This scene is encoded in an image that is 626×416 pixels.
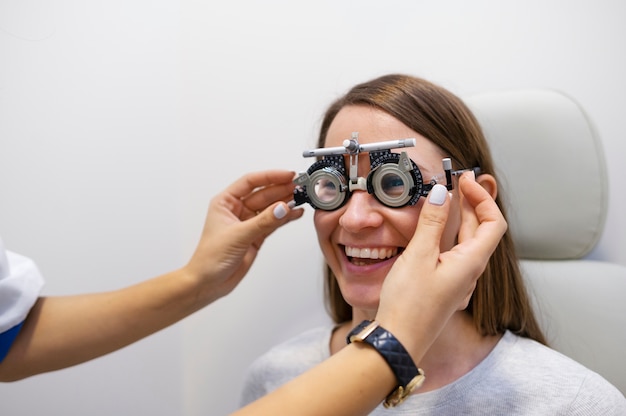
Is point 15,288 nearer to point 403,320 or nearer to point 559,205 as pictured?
point 403,320

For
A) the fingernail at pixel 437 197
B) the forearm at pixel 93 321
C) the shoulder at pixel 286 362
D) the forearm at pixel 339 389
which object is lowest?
the shoulder at pixel 286 362

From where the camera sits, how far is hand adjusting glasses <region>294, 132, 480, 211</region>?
0.99 m

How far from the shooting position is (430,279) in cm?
76

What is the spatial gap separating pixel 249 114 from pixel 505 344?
3.35 feet

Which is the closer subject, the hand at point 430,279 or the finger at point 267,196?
the hand at point 430,279

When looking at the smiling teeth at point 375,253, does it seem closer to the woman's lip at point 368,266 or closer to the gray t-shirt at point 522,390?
the woman's lip at point 368,266

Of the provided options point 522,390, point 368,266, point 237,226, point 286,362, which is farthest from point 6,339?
point 522,390

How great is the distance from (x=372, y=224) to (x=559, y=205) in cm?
62

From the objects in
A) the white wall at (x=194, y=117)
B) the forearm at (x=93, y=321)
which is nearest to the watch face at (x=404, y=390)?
the forearm at (x=93, y=321)

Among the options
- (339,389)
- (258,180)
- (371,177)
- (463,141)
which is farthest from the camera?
(258,180)

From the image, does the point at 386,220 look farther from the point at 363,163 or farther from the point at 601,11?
Result: the point at 601,11

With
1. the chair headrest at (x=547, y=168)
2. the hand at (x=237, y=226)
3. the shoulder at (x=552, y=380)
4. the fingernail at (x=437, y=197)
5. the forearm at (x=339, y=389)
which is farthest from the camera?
the chair headrest at (x=547, y=168)

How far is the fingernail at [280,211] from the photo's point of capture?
117 cm

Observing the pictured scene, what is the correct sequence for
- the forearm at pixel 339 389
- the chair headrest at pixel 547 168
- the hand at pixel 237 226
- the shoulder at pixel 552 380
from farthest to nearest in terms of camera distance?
the chair headrest at pixel 547 168 < the hand at pixel 237 226 < the shoulder at pixel 552 380 < the forearm at pixel 339 389
